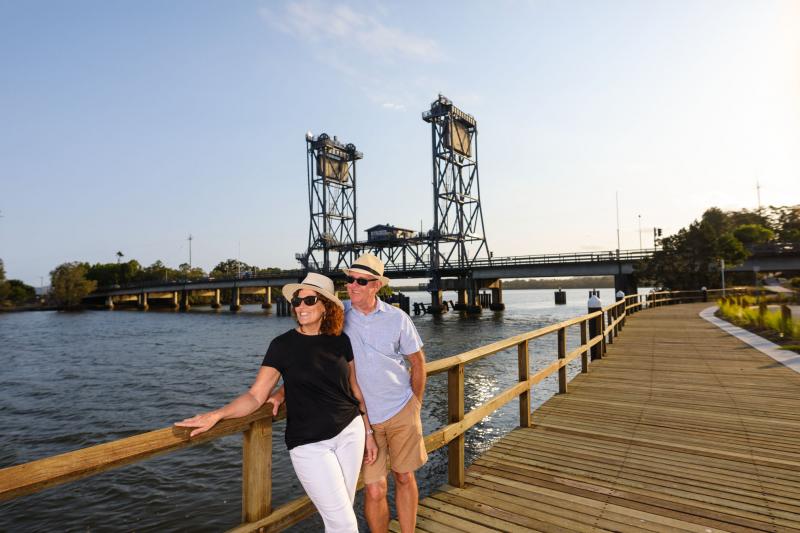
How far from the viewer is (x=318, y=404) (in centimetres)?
237

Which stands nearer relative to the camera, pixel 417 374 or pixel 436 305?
pixel 417 374

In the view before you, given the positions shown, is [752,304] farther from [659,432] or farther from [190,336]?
[190,336]

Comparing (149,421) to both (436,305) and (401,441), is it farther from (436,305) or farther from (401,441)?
(436,305)

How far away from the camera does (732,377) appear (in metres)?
8.05

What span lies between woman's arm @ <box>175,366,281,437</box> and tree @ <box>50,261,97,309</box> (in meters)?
111

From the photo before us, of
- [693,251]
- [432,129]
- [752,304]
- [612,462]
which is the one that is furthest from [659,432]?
[432,129]

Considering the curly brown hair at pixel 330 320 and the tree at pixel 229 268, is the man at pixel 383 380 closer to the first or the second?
the curly brown hair at pixel 330 320

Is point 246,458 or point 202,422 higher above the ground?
point 202,422

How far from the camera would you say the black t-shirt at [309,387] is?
234 cm

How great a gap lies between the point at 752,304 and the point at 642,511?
24774mm

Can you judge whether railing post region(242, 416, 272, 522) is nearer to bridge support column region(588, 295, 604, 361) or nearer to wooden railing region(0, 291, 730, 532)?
wooden railing region(0, 291, 730, 532)

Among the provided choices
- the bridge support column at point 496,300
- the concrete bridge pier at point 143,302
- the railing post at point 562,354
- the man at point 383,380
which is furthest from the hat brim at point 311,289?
the concrete bridge pier at point 143,302

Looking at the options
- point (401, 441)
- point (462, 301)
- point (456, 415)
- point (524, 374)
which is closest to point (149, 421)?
point (524, 374)

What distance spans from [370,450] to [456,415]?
4.45 feet
